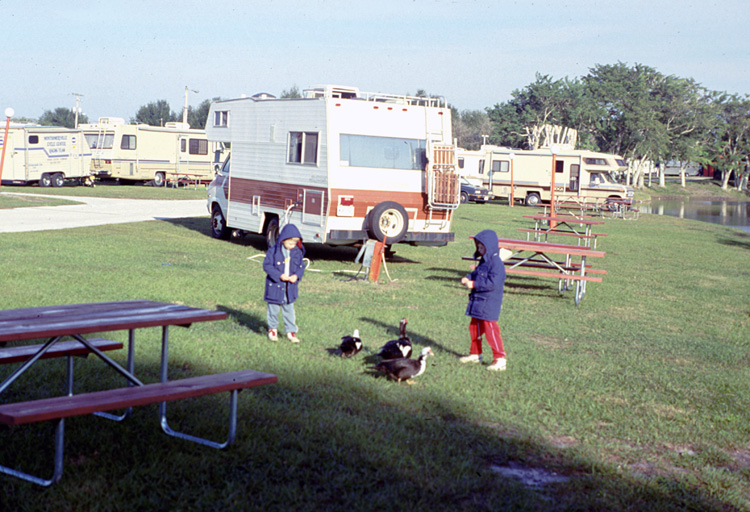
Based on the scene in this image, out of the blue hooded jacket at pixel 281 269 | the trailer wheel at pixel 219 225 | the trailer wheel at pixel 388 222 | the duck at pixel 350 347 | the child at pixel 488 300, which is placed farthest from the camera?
the trailer wheel at pixel 219 225

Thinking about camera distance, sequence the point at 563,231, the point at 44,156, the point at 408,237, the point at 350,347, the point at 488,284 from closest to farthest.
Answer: the point at 350,347 → the point at 488,284 → the point at 408,237 → the point at 563,231 → the point at 44,156

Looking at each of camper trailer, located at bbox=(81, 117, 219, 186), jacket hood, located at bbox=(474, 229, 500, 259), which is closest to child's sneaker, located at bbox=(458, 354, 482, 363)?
jacket hood, located at bbox=(474, 229, 500, 259)

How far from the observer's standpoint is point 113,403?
12.6 feet

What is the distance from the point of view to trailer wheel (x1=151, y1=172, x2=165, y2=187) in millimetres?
37097

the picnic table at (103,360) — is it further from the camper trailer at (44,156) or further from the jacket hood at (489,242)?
the camper trailer at (44,156)

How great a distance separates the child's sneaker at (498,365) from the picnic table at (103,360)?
9.21 ft

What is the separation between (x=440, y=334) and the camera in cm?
841

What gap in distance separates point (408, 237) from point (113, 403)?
10678mm

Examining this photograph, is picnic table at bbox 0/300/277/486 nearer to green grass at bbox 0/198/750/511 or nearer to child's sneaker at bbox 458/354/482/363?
green grass at bbox 0/198/750/511

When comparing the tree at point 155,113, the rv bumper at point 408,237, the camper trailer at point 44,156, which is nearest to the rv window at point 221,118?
the rv bumper at point 408,237

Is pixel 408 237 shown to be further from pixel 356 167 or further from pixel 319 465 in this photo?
pixel 319 465

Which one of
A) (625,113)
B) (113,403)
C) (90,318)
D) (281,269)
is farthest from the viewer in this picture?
(625,113)

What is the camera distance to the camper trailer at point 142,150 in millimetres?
35625

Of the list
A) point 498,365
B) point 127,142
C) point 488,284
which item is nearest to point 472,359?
point 498,365
